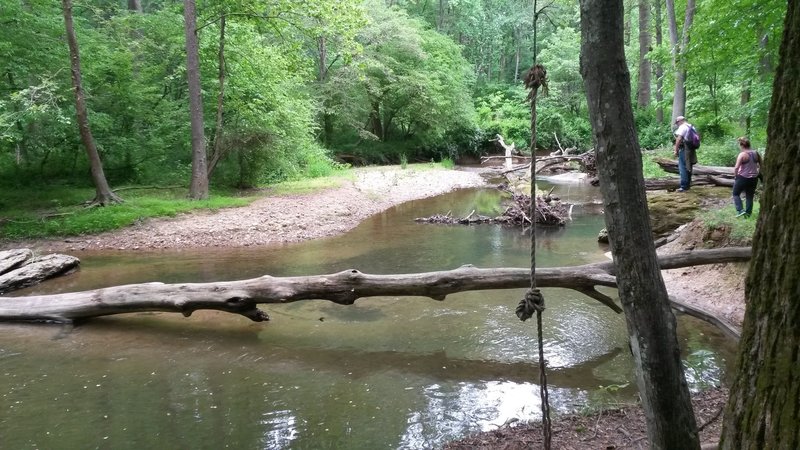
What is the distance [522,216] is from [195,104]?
1011 cm

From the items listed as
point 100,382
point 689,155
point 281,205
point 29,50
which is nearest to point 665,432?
point 100,382

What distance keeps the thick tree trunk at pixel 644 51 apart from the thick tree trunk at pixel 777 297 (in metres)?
25.7

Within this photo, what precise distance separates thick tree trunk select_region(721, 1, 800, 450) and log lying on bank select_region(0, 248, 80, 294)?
10.6m

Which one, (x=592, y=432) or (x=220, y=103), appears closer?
(x=592, y=432)

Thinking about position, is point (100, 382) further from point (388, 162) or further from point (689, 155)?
point (388, 162)

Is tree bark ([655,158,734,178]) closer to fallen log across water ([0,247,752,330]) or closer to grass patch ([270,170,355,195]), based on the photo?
fallen log across water ([0,247,752,330])

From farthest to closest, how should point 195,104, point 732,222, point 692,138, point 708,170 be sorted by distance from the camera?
point 195,104 < point 708,170 < point 692,138 < point 732,222

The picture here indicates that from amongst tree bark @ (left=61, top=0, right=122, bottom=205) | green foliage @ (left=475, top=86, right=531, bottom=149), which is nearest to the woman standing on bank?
tree bark @ (left=61, top=0, right=122, bottom=205)

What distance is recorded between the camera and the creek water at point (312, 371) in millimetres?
4641

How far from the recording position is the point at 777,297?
1.79 metres

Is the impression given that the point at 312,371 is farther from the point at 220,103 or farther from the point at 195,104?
the point at 220,103

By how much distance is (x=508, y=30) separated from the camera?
50844 millimetres

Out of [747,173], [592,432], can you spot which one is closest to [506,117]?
[747,173]

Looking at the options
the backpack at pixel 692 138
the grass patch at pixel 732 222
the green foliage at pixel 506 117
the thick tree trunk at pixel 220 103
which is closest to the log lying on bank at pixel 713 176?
the backpack at pixel 692 138
